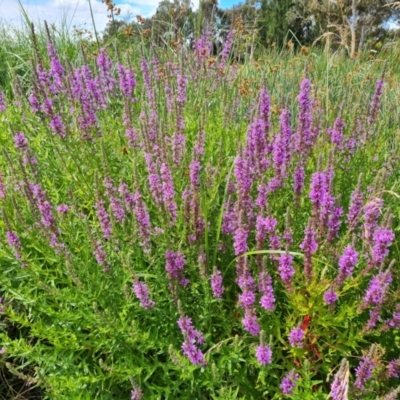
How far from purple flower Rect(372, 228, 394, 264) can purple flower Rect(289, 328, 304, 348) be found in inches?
21.0

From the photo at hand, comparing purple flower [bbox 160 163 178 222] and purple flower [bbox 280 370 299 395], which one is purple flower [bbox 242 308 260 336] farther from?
purple flower [bbox 160 163 178 222]

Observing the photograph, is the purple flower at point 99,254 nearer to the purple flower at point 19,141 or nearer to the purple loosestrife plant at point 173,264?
the purple loosestrife plant at point 173,264

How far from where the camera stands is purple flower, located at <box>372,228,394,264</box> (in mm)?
2072

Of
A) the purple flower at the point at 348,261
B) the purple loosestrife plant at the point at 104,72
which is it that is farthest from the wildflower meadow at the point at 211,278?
the purple loosestrife plant at the point at 104,72

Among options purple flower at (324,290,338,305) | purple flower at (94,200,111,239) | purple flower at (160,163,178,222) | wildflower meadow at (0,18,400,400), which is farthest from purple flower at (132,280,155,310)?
purple flower at (324,290,338,305)

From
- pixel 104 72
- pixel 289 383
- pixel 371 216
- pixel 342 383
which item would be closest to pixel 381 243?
pixel 371 216

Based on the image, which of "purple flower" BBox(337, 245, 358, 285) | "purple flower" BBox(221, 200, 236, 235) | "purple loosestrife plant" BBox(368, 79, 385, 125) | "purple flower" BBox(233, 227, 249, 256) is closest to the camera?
"purple flower" BBox(337, 245, 358, 285)

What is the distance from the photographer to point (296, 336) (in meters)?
2.21

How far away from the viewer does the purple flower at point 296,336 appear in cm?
221

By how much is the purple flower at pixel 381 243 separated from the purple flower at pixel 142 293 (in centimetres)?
122

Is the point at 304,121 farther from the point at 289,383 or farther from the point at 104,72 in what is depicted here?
the point at 104,72

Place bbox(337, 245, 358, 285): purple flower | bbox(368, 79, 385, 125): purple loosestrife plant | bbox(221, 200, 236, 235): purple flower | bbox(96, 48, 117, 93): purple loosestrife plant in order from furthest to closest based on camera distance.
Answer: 1. bbox(96, 48, 117, 93): purple loosestrife plant
2. bbox(368, 79, 385, 125): purple loosestrife plant
3. bbox(221, 200, 236, 235): purple flower
4. bbox(337, 245, 358, 285): purple flower

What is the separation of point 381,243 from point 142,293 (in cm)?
129

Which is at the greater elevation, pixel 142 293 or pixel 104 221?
pixel 104 221
